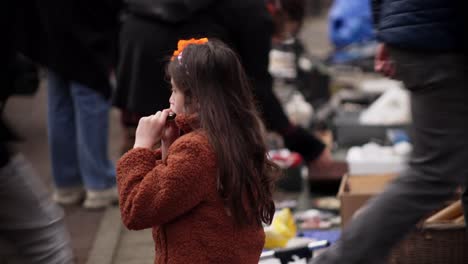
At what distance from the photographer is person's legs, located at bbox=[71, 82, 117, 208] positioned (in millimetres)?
5586

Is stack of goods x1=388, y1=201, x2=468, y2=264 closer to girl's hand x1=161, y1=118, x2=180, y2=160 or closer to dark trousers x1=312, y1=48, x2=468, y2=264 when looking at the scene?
dark trousers x1=312, y1=48, x2=468, y2=264

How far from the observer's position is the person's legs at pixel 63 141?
5.67 meters

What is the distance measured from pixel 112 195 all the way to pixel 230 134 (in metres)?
2.68

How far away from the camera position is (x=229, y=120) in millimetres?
3199

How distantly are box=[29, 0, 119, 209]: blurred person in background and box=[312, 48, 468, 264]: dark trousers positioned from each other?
8.75 ft

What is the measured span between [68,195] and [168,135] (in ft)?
8.68

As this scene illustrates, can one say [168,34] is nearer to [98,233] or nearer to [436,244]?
[98,233]

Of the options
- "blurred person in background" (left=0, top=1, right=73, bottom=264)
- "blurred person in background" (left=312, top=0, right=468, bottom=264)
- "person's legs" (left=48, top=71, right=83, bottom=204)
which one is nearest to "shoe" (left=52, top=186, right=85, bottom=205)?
"person's legs" (left=48, top=71, right=83, bottom=204)

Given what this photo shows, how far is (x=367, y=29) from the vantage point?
9.20 m

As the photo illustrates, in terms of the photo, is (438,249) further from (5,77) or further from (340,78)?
(340,78)

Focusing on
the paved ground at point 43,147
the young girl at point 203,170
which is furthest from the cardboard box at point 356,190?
the young girl at point 203,170

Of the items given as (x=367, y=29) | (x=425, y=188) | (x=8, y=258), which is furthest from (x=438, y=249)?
(x=367, y=29)

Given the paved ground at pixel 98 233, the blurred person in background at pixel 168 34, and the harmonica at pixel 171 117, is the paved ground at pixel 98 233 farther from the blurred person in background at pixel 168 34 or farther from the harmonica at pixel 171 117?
the harmonica at pixel 171 117

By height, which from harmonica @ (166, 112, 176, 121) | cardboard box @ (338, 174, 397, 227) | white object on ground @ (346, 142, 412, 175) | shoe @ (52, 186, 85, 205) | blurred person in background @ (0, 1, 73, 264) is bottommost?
shoe @ (52, 186, 85, 205)
